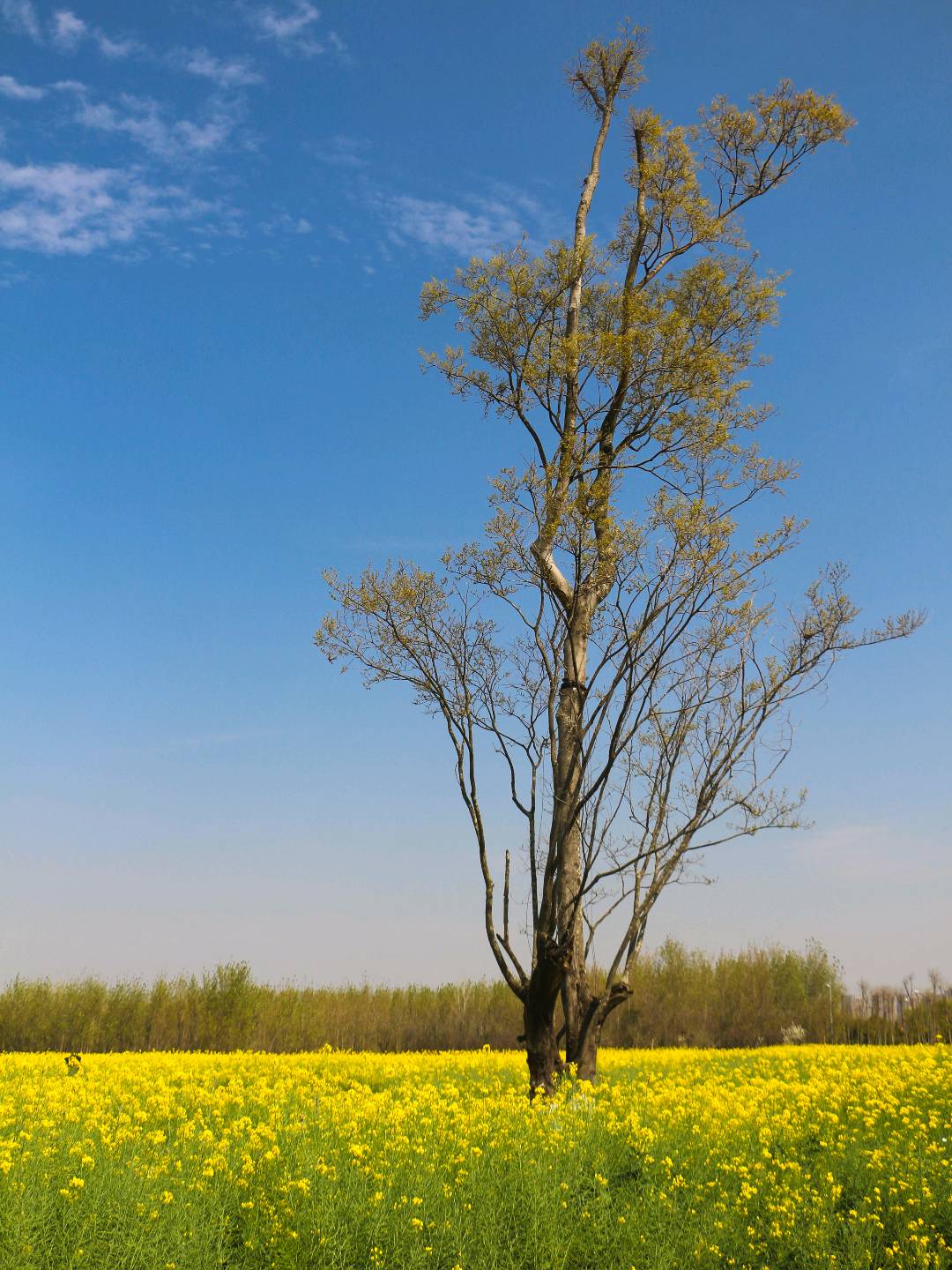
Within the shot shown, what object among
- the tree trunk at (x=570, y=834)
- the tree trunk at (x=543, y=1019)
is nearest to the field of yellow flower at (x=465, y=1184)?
the tree trunk at (x=543, y=1019)

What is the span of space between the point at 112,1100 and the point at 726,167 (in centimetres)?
1140

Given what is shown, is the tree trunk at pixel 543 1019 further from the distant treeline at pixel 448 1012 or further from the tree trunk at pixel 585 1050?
the distant treeline at pixel 448 1012

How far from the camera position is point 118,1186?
4668 mm

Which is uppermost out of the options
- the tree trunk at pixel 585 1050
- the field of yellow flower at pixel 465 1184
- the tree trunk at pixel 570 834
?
the tree trunk at pixel 570 834

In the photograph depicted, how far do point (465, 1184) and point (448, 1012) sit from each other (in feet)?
45.6

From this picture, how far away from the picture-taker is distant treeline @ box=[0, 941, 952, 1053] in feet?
55.2

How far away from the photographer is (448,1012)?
18.4 metres

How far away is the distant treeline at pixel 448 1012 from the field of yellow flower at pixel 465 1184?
918 centimetres

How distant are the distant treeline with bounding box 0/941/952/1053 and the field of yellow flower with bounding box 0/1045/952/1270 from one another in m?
9.18

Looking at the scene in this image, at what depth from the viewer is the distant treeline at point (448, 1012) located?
1683cm

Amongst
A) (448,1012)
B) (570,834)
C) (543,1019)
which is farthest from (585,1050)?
(448,1012)

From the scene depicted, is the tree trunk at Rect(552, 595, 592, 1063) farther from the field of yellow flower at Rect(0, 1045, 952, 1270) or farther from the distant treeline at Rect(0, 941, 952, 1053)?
the distant treeline at Rect(0, 941, 952, 1053)

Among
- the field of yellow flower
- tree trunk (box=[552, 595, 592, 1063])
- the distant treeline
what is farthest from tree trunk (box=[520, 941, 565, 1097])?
the distant treeline

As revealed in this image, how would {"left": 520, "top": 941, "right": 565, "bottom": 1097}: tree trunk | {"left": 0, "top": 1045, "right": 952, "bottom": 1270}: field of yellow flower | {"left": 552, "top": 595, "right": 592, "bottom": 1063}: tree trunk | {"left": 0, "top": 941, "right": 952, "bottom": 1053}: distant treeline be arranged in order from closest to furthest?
{"left": 0, "top": 1045, "right": 952, "bottom": 1270}: field of yellow flower
{"left": 520, "top": 941, "right": 565, "bottom": 1097}: tree trunk
{"left": 552, "top": 595, "right": 592, "bottom": 1063}: tree trunk
{"left": 0, "top": 941, "right": 952, "bottom": 1053}: distant treeline
